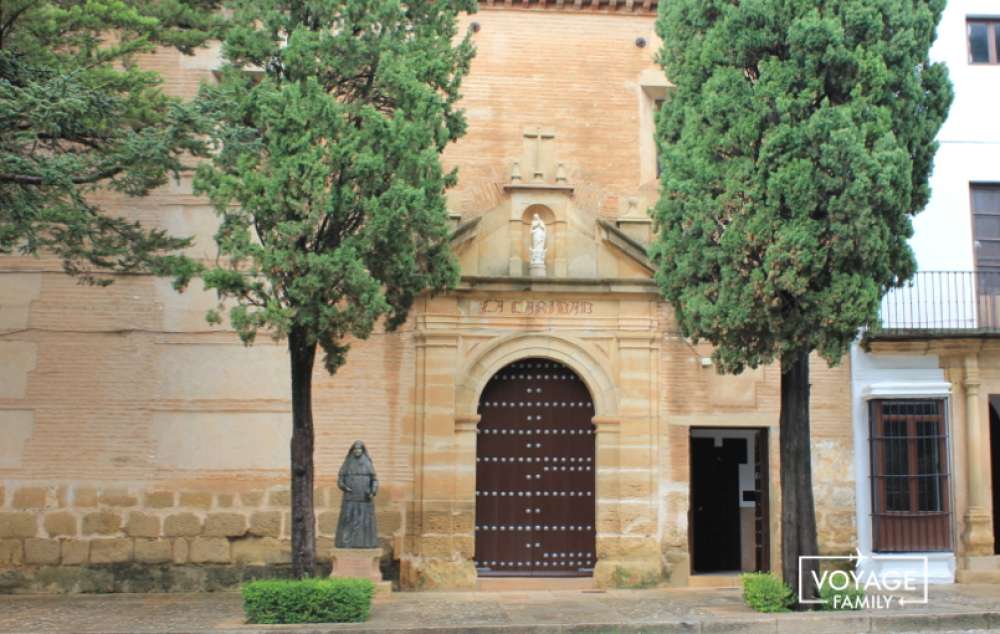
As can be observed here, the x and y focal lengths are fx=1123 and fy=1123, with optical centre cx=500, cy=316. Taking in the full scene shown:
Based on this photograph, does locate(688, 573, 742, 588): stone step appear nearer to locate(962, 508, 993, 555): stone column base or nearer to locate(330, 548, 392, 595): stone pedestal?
locate(962, 508, 993, 555): stone column base

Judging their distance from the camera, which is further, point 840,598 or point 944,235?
point 944,235

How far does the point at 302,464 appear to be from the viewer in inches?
389

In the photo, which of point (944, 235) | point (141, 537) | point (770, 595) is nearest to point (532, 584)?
point (770, 595)

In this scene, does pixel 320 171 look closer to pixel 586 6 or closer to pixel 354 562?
pixel 354 562

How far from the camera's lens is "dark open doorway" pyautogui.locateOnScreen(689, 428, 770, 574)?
14008 millimetres

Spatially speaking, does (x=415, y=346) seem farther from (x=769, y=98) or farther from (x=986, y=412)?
(x=986, y=412)

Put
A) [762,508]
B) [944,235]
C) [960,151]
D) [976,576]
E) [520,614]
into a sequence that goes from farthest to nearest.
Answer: [960,151]
[944,235]
[762,508]
[976,576]
[520,614]

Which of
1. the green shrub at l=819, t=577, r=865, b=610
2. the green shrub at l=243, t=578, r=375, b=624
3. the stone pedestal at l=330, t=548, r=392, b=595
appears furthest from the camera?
the stone pedestal at l=330, t=548, r=392, b=595

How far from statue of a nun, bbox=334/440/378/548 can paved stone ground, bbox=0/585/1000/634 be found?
0.69 m

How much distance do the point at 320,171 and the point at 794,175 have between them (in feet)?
13.1

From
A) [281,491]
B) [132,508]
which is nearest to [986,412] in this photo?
[281,491]

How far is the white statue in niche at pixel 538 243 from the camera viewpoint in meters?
12.5

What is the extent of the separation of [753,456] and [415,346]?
186 inches

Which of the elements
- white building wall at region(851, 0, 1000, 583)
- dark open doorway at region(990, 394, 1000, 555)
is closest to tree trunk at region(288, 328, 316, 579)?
white building wall at region(851, 0, 1000, 583)
